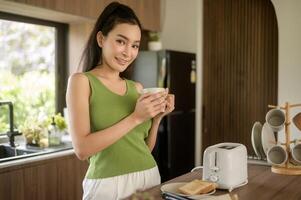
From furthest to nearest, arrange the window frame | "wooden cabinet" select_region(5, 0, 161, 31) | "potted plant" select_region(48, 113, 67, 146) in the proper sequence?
the window frame → "potted plant" select_region(48, 113, 67, 146) → "wooden cabinet" select_region(5, 0, 161, 31)

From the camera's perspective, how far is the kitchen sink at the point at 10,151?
2.58 meters

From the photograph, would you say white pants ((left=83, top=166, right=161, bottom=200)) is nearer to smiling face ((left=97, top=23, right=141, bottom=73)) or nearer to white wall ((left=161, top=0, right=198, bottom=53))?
smiling face ((left=97, top=23, right=141, bottom=73))

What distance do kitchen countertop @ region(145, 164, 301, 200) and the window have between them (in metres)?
1.78

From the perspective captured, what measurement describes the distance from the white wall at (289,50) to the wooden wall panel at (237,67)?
0.53 feet

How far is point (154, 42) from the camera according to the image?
388 cm

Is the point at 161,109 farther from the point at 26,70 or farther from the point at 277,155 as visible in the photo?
the point at 26,70

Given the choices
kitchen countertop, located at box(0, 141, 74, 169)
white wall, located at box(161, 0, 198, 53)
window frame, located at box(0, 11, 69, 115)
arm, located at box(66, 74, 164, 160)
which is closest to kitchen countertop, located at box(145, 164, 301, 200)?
arm, located at box(66, 74, 164, 160)

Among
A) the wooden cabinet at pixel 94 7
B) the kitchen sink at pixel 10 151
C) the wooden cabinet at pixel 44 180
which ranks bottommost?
the wooden cabinet at pixel 44 180

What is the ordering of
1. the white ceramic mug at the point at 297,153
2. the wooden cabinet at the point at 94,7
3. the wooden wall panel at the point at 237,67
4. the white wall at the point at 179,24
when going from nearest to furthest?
the white ceramic mug at the point at 297,153 → the wooden cabinet at the point at 94,7 → the wooden wall panel at the point at 237,67 → the white wall at the point at 179,24

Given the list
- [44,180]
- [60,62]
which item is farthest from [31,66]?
[44,180]

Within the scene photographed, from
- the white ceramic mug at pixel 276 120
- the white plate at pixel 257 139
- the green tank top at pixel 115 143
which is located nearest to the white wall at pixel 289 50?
the white plate at pixel 257 139

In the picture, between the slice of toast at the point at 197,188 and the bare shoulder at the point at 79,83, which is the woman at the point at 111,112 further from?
the slice of toast at the point at 197,188

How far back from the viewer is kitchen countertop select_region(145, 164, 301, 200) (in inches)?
51.9

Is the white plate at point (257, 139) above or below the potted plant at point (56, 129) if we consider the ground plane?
above
